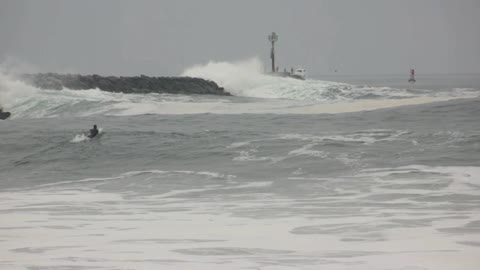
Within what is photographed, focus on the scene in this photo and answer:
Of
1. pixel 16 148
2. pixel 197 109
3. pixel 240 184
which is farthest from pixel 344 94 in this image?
pixel 240 184

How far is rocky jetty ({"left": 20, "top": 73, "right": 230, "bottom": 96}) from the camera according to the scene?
53625 mm

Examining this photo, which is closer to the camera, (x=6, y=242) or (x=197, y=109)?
(x=6, y=242)

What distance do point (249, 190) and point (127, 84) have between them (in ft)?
145

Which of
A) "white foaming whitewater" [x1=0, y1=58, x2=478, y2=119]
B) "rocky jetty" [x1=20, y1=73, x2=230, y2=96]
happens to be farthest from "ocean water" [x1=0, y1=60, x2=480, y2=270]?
"rocky jetty" [x1=20, y1=73, x2=230, y2=96]

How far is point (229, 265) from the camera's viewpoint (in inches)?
319

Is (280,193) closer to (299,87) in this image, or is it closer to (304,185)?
(304,185)

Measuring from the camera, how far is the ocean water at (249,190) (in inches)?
341

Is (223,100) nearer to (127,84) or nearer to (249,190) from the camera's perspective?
(127,84)

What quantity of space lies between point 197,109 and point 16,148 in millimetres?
13725

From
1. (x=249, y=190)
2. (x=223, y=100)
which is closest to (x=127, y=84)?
(x=223, y=100)

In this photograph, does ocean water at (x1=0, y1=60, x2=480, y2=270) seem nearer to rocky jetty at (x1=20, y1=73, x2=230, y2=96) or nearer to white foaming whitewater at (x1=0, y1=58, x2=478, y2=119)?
white foaming whitewater at (x1=0, y1=58, x2=478, y2=119)

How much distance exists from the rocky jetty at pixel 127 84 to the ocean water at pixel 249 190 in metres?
22.1

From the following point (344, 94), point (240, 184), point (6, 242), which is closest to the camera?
point (6, 242)

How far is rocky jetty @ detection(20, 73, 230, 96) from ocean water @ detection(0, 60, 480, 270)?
22124 millimetres
